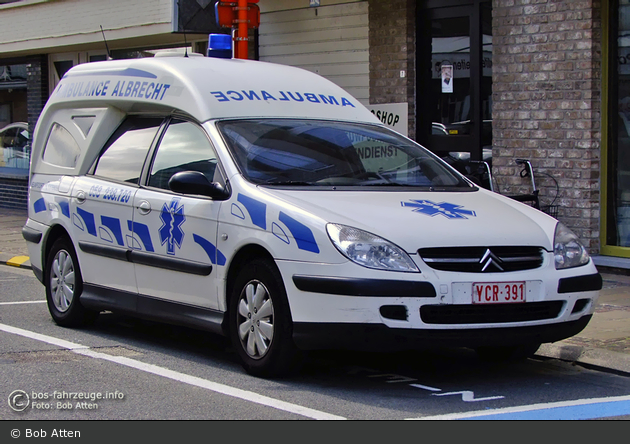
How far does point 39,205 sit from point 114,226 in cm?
140

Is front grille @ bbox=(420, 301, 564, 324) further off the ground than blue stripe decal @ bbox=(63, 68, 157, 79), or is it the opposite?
blue stripe decal @ bbox=(63, 68, 157, 79)

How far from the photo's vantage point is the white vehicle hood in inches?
222

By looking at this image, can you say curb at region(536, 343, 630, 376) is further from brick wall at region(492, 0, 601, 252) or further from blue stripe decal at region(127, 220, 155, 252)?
brick wall at region(492, 0, 601, 252)

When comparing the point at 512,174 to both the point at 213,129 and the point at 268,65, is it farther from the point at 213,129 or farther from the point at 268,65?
the point at 213,129

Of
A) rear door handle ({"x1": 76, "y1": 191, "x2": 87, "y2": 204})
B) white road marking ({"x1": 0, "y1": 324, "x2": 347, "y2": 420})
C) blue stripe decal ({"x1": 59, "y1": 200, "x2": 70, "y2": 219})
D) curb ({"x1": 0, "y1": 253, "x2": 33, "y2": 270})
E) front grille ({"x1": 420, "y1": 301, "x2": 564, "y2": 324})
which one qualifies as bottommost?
white road marking ({"x1": 0, "y1": 324, "x2": 347, "y2": 420})

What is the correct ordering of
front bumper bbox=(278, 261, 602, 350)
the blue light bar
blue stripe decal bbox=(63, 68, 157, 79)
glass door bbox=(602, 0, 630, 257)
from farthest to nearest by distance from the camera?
glass door bbox=(602, 0, 630, 257) → the blue light bar → blue stripe decal bbox=(63, 68, 157, 79) → front bumper bbox=(278, 261, 602, 350)

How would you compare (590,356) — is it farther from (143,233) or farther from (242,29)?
(242,29)

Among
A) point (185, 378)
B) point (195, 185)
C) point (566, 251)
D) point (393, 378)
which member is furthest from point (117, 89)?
point (566, 251)

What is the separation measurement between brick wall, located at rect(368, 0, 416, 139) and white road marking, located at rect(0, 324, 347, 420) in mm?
6541

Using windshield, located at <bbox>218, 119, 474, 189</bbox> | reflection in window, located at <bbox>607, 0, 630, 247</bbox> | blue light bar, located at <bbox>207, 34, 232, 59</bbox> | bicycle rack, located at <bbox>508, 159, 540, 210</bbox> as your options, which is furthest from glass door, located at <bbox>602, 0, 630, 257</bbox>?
blue light bar, located at <bbox>207, 34, 232, 59</bbox>

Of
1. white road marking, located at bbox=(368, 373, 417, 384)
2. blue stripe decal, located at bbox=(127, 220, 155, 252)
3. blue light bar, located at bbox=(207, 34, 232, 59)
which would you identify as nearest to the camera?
white road marking, located at bbox=(368, 373, 417, 384)

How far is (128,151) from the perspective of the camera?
24.9 ft

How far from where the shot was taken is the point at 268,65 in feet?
25.3
